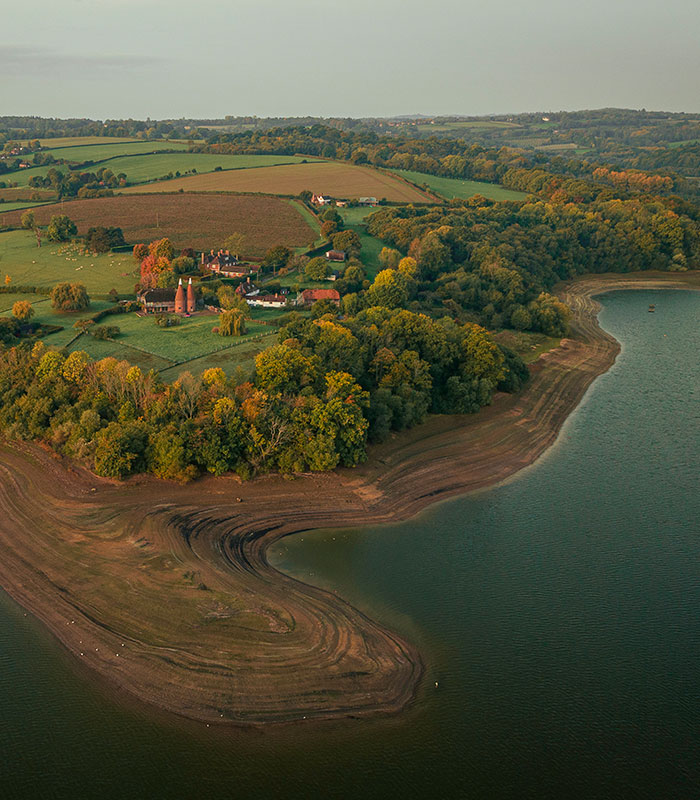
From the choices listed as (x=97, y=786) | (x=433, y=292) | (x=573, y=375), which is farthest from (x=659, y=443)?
(x=97, y=786)

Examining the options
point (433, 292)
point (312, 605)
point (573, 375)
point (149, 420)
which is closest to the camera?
point (312, 605)

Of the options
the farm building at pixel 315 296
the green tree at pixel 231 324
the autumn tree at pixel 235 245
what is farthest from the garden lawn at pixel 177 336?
the autumn tree at pixel 235 245

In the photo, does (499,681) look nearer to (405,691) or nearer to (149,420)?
(405,691)

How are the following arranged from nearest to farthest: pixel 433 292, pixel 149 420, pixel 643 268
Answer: pixel 149 420, pixel 433 292, pixel 643 268

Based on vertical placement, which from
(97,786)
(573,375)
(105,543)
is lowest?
(97,786)

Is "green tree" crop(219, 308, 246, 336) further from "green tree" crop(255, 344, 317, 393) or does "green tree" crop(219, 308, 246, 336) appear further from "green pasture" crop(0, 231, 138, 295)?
"green pasture" crop(0, 231, 138, 295)

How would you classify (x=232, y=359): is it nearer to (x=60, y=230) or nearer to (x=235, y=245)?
(x=235, y=245)
